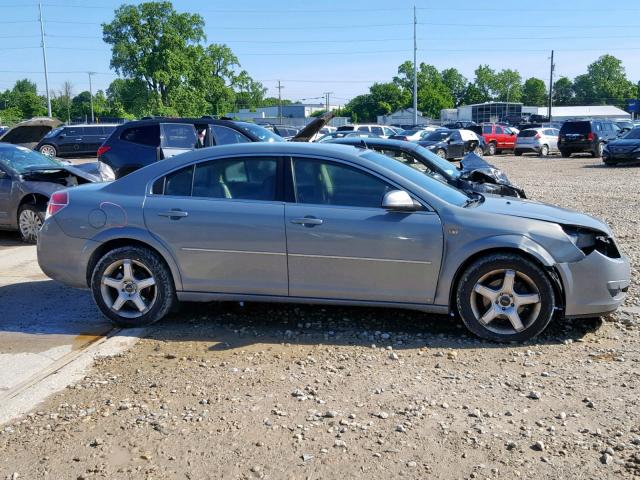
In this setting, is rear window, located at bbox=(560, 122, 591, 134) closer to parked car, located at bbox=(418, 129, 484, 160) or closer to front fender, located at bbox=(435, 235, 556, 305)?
parked car, located at bbox=(418, 129, 484, 160)

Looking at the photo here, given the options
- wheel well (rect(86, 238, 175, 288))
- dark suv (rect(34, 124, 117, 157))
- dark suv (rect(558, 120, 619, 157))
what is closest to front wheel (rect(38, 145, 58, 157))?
dark suv (rect(34, 124, 117, 157))

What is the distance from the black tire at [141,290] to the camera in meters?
Answer: 5.33

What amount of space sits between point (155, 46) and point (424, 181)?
245ft

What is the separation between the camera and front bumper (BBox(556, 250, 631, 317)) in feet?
15.8

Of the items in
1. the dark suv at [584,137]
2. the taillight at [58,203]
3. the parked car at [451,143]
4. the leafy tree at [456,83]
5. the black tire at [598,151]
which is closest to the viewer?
the taillight at [58,203]

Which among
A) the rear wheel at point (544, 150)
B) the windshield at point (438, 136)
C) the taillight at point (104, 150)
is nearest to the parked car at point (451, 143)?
the windshield at point (438, 136)

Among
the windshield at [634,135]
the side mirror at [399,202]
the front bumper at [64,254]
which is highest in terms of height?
the windshield at [634,135]

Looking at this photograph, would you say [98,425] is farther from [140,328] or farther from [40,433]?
[140,328]

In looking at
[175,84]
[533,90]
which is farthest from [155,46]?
[533,90]

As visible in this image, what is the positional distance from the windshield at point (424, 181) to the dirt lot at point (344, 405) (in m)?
1.08

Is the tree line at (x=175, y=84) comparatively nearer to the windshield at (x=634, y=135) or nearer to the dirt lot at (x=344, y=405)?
the windshield at (x=634, y=135)

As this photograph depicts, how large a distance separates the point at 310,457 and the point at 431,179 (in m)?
3.05

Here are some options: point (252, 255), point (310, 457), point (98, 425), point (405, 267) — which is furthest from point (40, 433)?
point (405, 267)

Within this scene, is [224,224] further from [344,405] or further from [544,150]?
[544,150]
